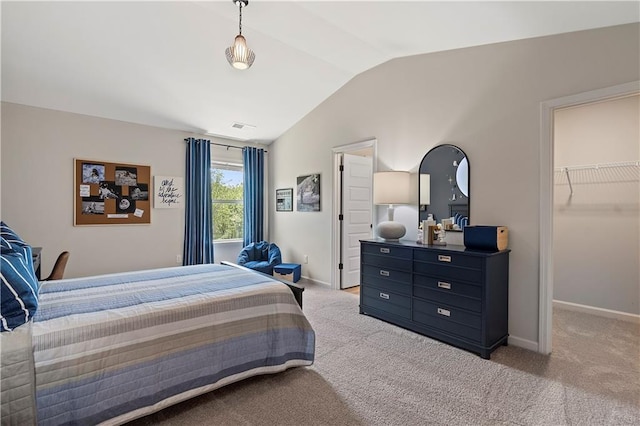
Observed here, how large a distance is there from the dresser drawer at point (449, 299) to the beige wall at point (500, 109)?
53 centimetres

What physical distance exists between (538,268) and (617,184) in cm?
178

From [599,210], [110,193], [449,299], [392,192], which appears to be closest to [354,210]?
[392,192]

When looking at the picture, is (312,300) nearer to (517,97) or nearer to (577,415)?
(577,415)

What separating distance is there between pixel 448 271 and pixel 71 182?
4.62 metres

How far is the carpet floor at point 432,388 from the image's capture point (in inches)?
71.4

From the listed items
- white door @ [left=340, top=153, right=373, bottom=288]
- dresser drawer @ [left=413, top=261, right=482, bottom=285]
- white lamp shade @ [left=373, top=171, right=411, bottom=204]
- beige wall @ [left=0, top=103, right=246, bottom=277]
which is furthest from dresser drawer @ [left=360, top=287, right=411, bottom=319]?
beige wall @ [left=0, top=103, right=246, bottom=277]

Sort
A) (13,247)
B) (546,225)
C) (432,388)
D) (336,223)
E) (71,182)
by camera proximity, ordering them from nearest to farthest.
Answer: (13,247) → (432,388) → (546,225) → (71,182) → (336,223)

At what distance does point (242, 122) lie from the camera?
193 inches

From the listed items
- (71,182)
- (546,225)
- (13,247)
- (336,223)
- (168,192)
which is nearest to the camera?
(13,247)

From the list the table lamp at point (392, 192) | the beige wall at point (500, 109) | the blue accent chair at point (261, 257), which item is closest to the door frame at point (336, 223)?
the beige wall at point (500, 109)

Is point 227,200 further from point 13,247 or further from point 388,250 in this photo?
point 13,247

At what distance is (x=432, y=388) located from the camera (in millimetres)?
2115

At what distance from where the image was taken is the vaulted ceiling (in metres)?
2.54

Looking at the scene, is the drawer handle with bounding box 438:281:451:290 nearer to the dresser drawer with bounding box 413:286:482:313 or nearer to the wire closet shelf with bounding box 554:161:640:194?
the dresser drawer with bounding box 413:286:482:313
